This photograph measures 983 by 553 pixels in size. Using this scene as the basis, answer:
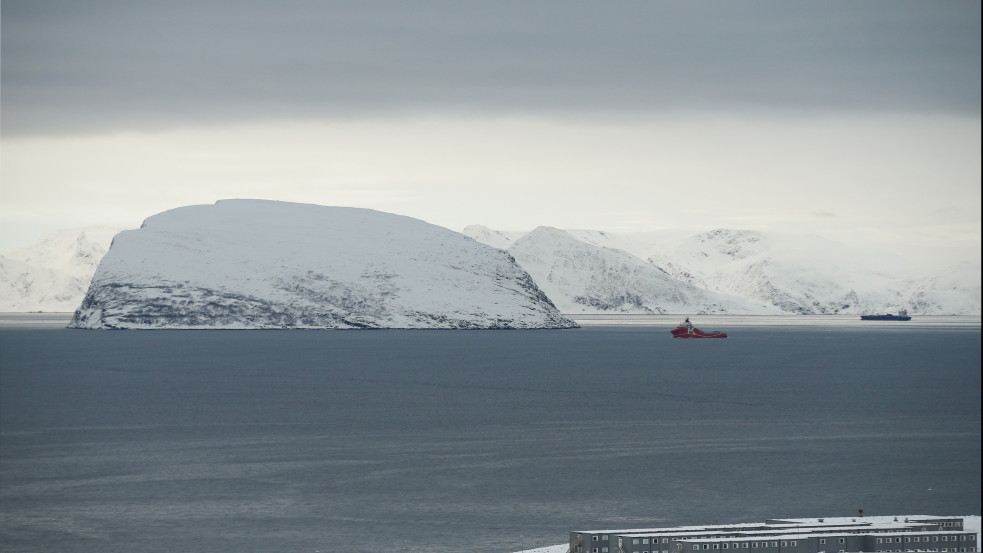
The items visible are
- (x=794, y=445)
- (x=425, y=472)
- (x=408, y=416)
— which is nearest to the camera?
A: (x=425, y=472)

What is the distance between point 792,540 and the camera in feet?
201

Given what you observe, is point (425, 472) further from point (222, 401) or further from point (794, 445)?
point (222, 401)

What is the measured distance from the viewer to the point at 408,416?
494 ft

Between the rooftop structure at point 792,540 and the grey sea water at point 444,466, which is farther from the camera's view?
the grey sea water at point 444,466

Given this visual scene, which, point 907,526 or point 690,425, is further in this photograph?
point 690,425

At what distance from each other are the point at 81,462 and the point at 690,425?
6613 cm

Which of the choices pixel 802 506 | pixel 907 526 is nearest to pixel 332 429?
pixel 802 506

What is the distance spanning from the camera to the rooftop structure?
60562mm

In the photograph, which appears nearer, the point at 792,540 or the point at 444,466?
the point at 792,540

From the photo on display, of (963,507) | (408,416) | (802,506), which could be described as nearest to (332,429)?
(408,416)

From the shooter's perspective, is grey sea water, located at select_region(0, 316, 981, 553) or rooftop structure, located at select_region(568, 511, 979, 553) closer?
rooftop structure, located at select_region(568, 511, 979, 553)

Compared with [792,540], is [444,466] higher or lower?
lower

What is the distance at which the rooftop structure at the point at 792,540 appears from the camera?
199 feet

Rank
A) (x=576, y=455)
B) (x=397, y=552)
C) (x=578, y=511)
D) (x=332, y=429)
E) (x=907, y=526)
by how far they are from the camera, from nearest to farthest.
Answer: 1. (x=907, y=526)
2. (x=397, y=552)
3. (x=578, y=511)
4. (x=576, y=455)
5. (x=332, y=429)
